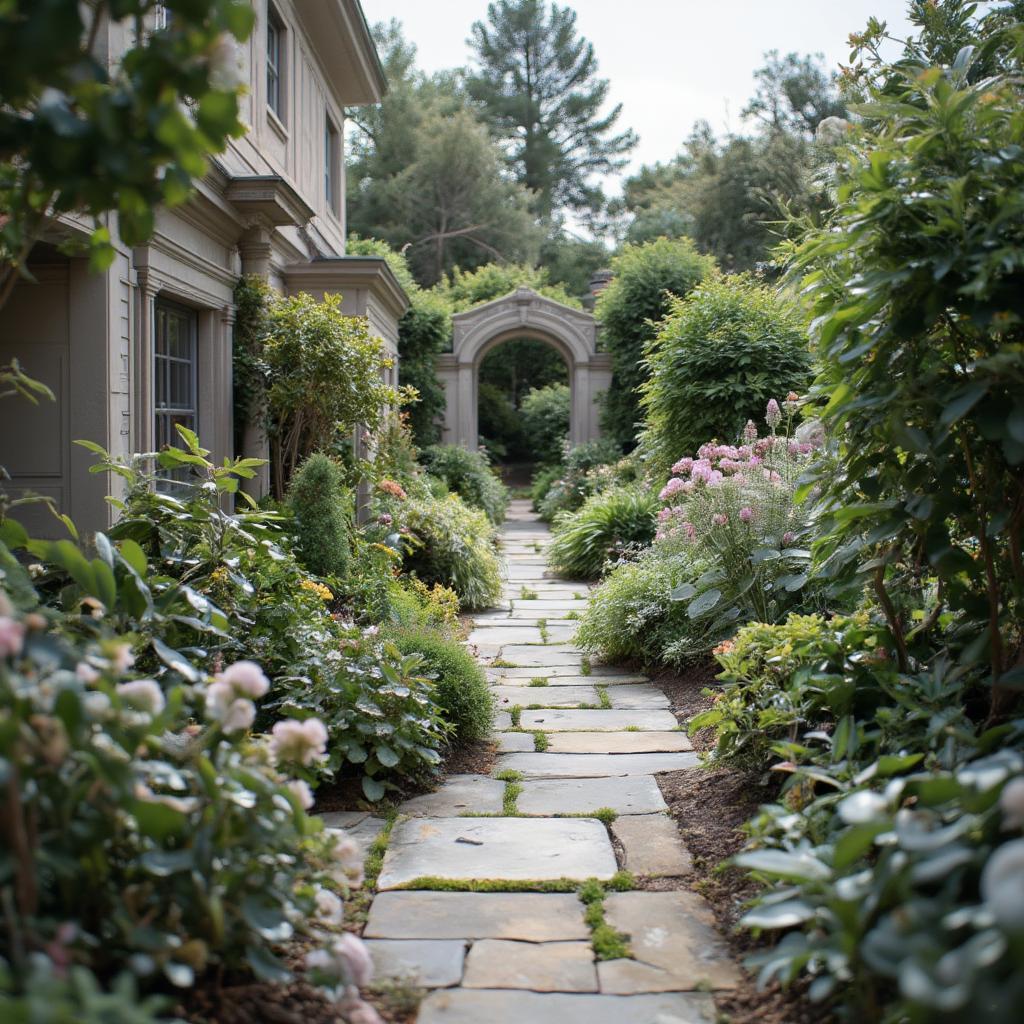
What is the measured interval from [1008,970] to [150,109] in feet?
6.15

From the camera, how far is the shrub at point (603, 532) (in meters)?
9.20

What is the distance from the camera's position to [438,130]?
1125 inches

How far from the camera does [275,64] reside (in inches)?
334

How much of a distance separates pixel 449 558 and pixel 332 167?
220 inches

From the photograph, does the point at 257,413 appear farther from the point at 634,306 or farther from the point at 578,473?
the point at 634,306

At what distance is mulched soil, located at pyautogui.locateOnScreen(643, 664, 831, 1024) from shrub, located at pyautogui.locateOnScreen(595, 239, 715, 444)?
11.4m

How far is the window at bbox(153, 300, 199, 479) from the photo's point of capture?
6.22 meters

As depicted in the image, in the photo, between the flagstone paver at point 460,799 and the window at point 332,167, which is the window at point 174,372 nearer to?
the flagstone paver at point 460,799

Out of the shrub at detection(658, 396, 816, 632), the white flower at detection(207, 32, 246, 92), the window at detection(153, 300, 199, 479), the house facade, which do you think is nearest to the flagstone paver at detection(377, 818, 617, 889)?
the shrub at detection(658, 396, 816, 632)

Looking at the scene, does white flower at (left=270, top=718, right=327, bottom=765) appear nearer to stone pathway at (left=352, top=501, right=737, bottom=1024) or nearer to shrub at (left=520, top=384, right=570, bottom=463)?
stone pathway at (left=352, top=501, right=737, bottom=1024)

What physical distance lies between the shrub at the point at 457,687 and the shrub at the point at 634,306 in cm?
1101

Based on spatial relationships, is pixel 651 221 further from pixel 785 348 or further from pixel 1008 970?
pixel 1008 970

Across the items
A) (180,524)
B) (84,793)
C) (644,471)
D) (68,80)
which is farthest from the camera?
(644,471)

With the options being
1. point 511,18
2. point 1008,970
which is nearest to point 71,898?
point 1008,970
